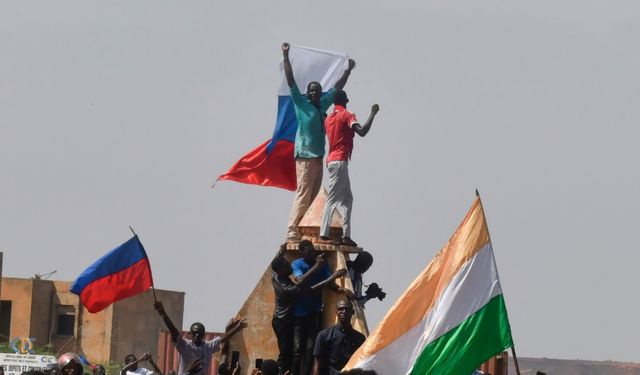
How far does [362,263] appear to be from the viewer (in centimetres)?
2119

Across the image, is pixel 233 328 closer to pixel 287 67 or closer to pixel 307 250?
pixel 307 250

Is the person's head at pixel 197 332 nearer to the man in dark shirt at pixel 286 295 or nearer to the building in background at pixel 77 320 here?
the man in dark shirt at pixel 286 295

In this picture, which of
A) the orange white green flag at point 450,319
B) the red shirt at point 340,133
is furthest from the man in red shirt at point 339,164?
the orange white green flag at point 450,319

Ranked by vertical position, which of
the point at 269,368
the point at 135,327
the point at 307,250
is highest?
the point at 135,327

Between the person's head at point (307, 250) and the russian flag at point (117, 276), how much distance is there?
8.89 ft

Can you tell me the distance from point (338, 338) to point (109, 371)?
2690cm

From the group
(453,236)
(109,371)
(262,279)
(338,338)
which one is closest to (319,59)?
(262,279)

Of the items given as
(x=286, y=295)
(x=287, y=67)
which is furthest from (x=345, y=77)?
(x=286, y=295)

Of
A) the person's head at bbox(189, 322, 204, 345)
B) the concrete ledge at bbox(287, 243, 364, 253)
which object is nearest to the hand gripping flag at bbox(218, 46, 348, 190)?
the concrete ledge at bbox(287, 243, 364, 253)

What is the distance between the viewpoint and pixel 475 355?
52.4ft

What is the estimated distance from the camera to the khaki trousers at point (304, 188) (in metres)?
21.9

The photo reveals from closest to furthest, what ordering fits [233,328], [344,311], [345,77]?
1. [344,311]
2. [233,328]
3. [345,77]

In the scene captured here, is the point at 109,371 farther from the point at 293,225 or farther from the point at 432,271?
the point at 432,271

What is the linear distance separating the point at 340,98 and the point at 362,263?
6.46 ft
